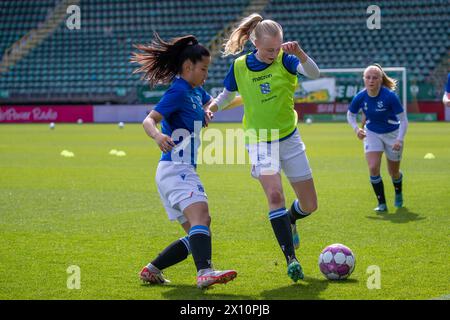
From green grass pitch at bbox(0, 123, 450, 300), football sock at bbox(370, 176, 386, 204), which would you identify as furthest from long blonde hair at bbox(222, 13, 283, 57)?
football sock at bbox(370, 176, 386, 204)

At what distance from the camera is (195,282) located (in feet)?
20.4

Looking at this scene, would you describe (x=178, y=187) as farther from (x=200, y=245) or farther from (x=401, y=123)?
A: (x=401, y=123)

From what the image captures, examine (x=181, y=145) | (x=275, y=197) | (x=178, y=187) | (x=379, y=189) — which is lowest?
(x=379, y=189)

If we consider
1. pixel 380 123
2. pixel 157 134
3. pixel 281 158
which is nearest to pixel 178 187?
pixel 157 134

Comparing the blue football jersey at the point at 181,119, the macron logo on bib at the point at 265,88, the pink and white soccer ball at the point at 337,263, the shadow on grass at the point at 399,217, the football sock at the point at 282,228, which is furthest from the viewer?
the shadow on grass at the point at 399,217

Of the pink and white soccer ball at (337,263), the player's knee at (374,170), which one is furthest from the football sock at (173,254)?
the player's knee at (374,170)

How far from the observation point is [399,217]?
386 inches

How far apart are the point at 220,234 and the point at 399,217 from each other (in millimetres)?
2598

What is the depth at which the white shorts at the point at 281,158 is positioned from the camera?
663 centimetres

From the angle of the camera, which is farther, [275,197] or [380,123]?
[380,123]

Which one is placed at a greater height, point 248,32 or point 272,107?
point 248,32

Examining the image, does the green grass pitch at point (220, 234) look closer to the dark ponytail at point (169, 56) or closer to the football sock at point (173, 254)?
the football sock at point (173, 254)

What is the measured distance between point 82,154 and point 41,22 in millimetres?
31906

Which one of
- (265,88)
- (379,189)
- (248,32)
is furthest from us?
(379,189)
